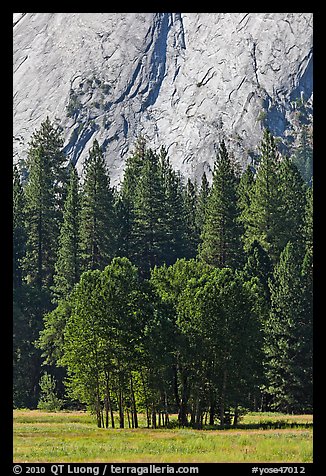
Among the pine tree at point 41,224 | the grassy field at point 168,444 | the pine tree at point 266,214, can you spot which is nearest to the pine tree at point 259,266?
the pine tree at point 266,214

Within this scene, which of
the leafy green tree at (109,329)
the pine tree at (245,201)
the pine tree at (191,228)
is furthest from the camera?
the pine tree at (191,228)

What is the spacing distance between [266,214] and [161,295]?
23.3 metres

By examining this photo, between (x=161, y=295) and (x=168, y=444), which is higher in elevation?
(x=161, y=295)

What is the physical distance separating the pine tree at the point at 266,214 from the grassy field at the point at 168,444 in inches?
1016

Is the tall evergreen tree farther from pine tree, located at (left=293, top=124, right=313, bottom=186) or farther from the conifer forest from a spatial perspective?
pine tree, located at (left=293, top=124, right=313, bottom=186)

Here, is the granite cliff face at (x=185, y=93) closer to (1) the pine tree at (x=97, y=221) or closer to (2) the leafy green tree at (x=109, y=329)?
(1) the pine tree at (x=97, y=221)

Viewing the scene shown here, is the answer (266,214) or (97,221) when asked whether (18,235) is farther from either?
(266,214)

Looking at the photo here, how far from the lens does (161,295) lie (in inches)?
1961

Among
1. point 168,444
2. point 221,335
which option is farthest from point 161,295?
point 168,444

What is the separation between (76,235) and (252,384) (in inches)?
1063

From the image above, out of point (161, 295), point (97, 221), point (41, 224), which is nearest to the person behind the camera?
point (161, 295)

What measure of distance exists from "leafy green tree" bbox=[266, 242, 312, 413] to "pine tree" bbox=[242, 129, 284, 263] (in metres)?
11.1

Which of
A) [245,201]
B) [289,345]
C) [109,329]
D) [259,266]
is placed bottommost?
[289,345]

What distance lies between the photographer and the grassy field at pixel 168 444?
1048 inches
